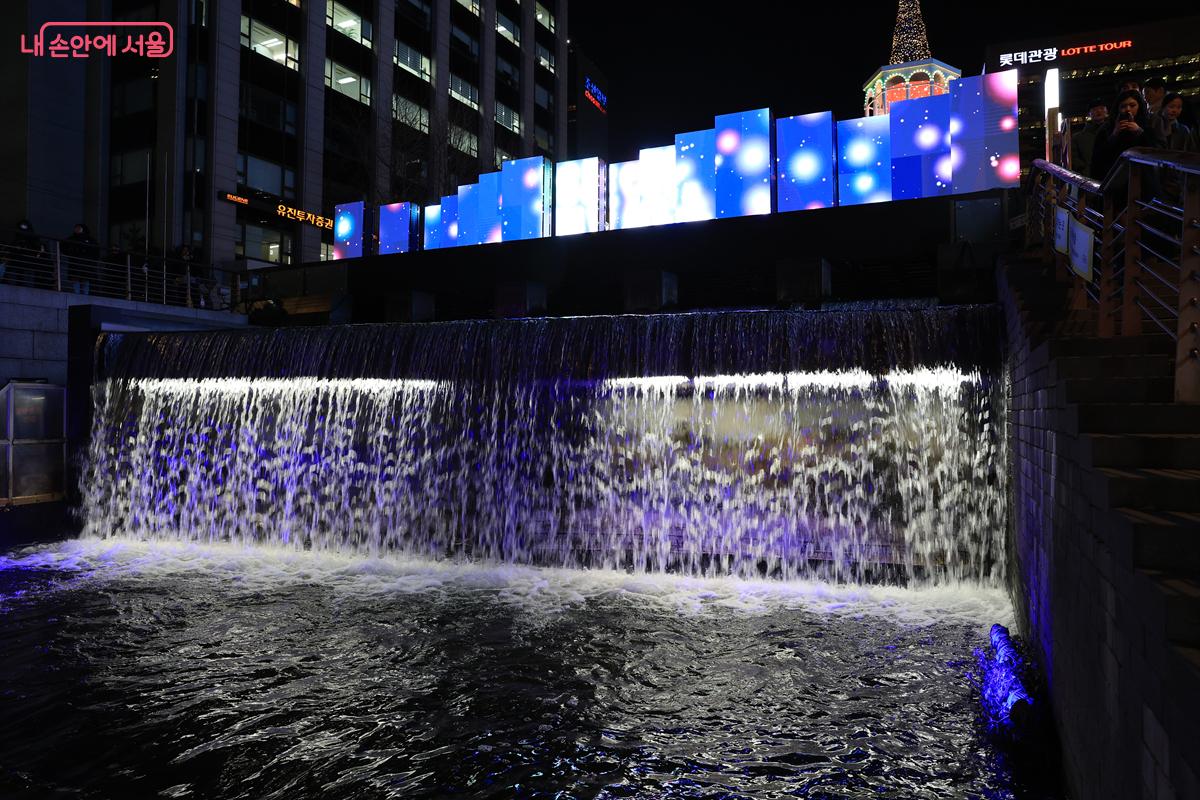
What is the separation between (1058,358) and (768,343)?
4.92 m

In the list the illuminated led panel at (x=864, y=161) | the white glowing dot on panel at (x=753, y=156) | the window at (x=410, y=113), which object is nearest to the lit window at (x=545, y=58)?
the window at (x=410, y=113)

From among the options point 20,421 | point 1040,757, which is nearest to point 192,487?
point 20,421

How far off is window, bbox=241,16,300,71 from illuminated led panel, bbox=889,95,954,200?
110ft

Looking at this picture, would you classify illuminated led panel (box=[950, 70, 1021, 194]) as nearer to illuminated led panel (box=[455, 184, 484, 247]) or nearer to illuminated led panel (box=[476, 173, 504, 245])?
illuminated led panel (box=[476, 173, 504, 245])

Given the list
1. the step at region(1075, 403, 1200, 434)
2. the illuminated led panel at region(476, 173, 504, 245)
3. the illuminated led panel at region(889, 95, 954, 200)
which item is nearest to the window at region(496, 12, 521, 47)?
the illuminated led panel at region(476, 173, 504, 245)

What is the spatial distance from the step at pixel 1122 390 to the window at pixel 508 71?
57.8 metres

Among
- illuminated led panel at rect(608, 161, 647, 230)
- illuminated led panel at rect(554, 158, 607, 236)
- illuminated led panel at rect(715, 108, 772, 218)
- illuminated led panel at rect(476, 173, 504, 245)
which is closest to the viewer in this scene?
illuminated led panel at rect(715, 108, 772, 218)

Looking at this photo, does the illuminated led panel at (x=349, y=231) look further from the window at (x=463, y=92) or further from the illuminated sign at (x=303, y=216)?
the window at (x=463, y=92)

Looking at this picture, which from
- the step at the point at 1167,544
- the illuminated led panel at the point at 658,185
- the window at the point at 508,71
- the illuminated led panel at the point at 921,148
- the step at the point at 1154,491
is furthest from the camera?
the window at the point at 508,71

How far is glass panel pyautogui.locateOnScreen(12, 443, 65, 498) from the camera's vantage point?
11781 millimetres

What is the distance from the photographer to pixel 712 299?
51.1 ft

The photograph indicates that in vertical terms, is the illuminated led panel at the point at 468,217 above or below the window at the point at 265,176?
below

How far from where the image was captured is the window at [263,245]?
35.2m

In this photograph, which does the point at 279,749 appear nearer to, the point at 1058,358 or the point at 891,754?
the point at 891,754
